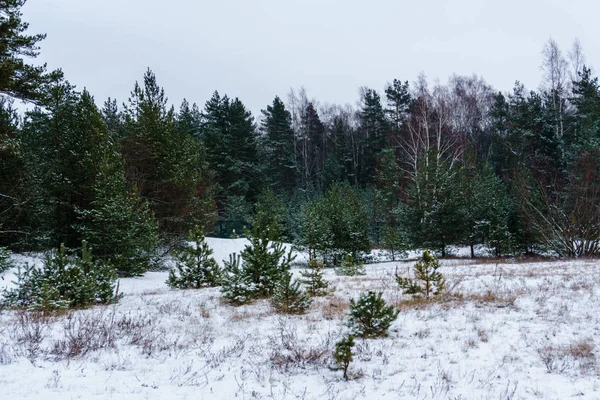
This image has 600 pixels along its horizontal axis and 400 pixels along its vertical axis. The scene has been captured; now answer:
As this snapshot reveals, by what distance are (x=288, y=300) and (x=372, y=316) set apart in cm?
259

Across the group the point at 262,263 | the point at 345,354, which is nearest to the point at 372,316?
the point at 345,354

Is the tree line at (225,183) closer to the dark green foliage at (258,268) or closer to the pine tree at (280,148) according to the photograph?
the dark green foliage at (258,268)

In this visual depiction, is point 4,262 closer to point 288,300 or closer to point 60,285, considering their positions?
point 60,285

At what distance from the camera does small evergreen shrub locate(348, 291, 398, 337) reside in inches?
265

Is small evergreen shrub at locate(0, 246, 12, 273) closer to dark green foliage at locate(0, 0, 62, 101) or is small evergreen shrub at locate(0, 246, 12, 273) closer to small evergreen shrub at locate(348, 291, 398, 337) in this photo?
dark green foliage at locate(0, 0, 62, 101)

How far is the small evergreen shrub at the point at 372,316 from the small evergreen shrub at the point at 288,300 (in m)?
2.04

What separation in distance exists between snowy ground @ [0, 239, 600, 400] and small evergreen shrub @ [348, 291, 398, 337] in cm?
25

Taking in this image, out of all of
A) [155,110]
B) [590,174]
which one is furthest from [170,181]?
[590,174]

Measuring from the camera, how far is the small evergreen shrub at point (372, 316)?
6742 mm

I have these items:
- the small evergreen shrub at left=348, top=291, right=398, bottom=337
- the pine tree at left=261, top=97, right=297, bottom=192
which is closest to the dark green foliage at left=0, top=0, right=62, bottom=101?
the small evergreen shrub at left=348, top=291, right=398, bottom=337

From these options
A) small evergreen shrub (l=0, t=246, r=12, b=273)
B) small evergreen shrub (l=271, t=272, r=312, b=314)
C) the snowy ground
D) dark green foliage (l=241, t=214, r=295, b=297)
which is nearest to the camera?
the snowy ground

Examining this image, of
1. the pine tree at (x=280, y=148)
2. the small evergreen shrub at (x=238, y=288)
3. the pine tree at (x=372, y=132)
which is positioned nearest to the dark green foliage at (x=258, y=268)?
the small evergreen shrub at (x=238, y=288)

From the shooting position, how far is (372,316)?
6.78 m

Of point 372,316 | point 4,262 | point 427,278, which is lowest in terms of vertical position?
point 372,316
